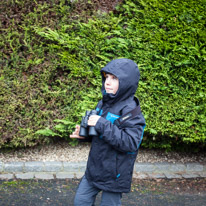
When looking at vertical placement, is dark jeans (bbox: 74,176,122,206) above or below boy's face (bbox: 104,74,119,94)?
below

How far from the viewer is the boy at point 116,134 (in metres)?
2.51

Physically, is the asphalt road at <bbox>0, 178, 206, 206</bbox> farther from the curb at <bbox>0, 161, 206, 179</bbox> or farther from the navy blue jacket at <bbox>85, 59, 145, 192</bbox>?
the navy blue jacket at <bbox>85, 59, 145, 192</bbox>

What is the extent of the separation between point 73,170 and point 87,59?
1775mm

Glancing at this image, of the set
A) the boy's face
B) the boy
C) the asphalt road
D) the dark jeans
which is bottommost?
the asphalt road

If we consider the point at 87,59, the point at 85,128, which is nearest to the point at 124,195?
the point at 85,128

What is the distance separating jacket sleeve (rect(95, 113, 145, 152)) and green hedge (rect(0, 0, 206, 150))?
2.12 meters

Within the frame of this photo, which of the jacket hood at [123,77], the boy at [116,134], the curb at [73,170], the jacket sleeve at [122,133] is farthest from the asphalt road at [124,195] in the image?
the jacket hood at [123,77]

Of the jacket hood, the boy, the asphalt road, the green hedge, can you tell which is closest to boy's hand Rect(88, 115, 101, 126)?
the boy

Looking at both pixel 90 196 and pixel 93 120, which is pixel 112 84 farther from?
pixel 90 196

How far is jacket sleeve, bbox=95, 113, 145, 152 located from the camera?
2.46 meters

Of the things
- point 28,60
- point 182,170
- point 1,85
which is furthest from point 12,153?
point 182,170

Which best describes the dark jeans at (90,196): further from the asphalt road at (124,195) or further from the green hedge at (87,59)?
the green hedge at (87,59)

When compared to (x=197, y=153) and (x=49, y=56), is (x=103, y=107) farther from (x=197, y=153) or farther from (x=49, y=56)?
(x=197, y=153)

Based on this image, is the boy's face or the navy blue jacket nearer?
the navy blue jacket
